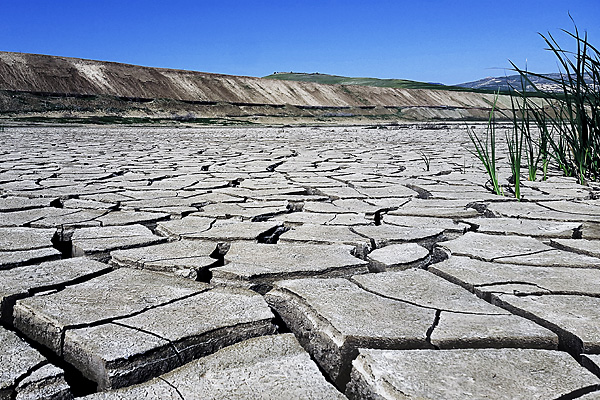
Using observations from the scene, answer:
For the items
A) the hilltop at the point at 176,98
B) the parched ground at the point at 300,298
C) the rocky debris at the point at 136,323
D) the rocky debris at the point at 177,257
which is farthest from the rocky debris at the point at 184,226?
the hilltop at the point at 176,98

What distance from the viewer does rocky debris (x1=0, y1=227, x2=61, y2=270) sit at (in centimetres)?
154

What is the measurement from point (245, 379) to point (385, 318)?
0.36m

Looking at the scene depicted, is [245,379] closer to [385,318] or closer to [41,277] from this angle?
[385,318]

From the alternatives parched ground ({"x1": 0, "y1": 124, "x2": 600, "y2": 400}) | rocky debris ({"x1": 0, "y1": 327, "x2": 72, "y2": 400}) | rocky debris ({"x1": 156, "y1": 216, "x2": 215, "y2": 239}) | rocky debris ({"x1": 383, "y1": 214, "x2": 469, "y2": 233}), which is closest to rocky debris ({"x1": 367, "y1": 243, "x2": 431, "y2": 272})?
parched ground ({"x1": 0, "y1": 124, "x2": 600, "y2": 400})

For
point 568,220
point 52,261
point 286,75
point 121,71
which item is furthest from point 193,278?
point 286,75

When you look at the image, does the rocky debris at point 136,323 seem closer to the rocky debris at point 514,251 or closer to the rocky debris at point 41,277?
the rocky debris at point 41,277

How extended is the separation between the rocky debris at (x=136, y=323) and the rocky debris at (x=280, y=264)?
0.28 feet

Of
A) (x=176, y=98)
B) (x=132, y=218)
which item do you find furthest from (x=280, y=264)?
(x=176, y=98)

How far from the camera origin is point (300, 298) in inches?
49.0

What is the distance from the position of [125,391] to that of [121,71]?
948 inches

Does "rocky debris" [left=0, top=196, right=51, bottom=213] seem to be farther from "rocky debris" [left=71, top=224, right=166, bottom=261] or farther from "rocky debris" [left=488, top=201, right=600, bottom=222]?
"rocky debris" [left=488, top=201, right=600, bottom=222]

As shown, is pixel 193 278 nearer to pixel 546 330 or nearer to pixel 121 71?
pixel 546 330

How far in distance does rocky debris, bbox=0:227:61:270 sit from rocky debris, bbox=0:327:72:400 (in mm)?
591

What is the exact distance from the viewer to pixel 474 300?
4.09 ft
